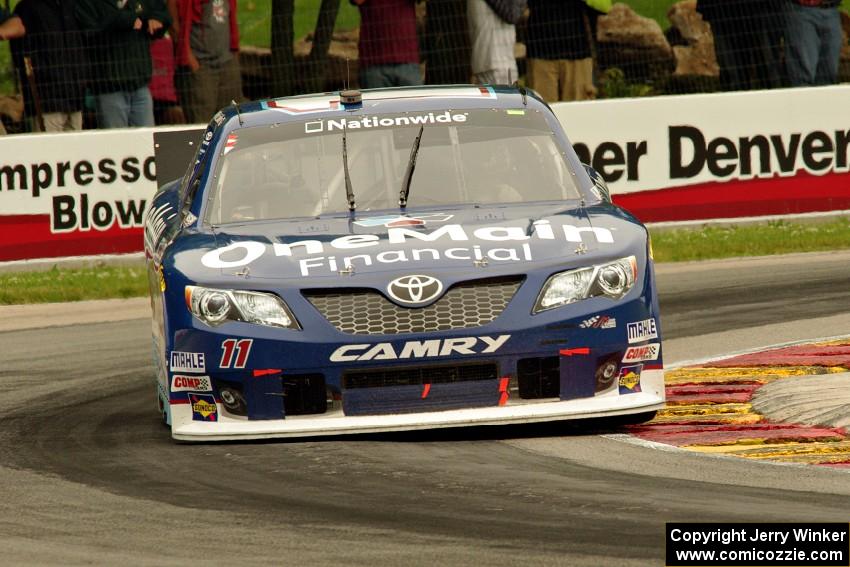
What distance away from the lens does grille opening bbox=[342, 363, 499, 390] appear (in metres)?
7.08

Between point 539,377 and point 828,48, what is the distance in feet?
33.8

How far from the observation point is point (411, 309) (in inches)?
278

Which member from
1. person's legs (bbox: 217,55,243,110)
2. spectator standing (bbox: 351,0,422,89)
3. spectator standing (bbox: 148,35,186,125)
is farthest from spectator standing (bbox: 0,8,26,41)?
spectator standing (bbox: 351,0,422,89)

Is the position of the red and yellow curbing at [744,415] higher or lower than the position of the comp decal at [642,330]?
lower

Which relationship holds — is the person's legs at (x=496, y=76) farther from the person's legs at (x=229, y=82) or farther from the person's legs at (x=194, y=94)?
the person's legs at (x=194, y=94)

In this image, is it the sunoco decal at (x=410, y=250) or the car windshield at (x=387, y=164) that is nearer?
the sunoco decal at (x=410, y=250)

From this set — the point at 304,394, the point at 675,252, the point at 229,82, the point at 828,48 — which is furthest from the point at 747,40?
the point at 304,394

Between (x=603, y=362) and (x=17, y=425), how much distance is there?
301 centimetres

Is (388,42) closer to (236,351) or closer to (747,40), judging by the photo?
(747,40)

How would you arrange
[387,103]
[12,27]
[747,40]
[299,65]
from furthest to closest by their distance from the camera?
[299,65] < [747,40] < [12,27] < [387,103]

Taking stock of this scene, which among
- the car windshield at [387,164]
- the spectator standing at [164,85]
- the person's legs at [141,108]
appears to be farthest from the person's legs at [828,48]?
the car windshield at [387,164]

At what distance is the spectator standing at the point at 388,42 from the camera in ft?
51.9

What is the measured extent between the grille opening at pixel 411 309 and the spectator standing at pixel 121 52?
28.6ft

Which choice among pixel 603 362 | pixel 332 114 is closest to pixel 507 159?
pixel 332 114
